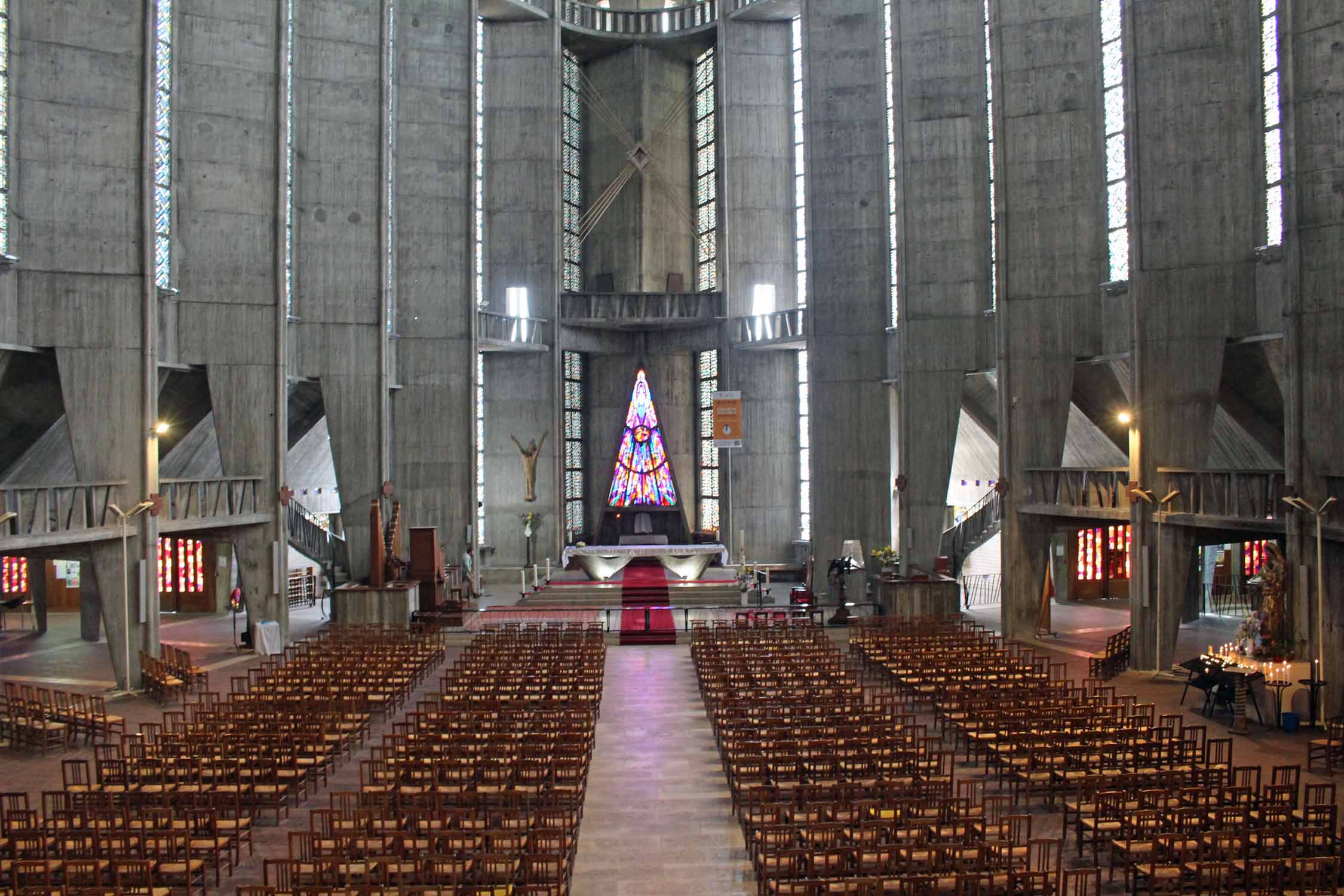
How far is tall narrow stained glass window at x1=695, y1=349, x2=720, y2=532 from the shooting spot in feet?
135

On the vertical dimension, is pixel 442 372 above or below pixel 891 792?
above

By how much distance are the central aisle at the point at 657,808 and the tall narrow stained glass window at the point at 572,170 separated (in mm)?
24918

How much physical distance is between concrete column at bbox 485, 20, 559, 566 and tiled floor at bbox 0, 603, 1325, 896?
42.7 feet

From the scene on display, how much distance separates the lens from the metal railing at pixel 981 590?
34.3 m

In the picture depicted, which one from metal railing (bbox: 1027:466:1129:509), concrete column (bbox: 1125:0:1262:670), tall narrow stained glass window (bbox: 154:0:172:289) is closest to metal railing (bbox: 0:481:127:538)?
tall narrow stained glass window (bbox: 154:0:172:289)

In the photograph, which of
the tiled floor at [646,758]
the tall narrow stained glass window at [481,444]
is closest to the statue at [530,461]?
the tall narrow stained glass window at [481,444]

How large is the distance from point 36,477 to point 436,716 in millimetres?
14696

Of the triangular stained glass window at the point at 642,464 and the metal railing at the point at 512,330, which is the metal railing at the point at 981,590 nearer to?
the triangular stained glass window at the point at 642,464

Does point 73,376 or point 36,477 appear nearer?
point 73,376

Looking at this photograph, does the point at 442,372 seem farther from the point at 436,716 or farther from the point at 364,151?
the point at 436,716

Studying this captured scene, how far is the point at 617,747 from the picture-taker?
51.3 ft

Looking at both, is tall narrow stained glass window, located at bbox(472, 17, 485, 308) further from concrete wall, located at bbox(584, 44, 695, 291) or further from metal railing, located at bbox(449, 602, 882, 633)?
metal railing, located at bbox(449, 602, 882, 633)

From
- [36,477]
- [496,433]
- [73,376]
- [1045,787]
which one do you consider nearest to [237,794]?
[1045,787]

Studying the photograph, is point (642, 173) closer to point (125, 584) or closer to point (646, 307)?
point (646, 307)
